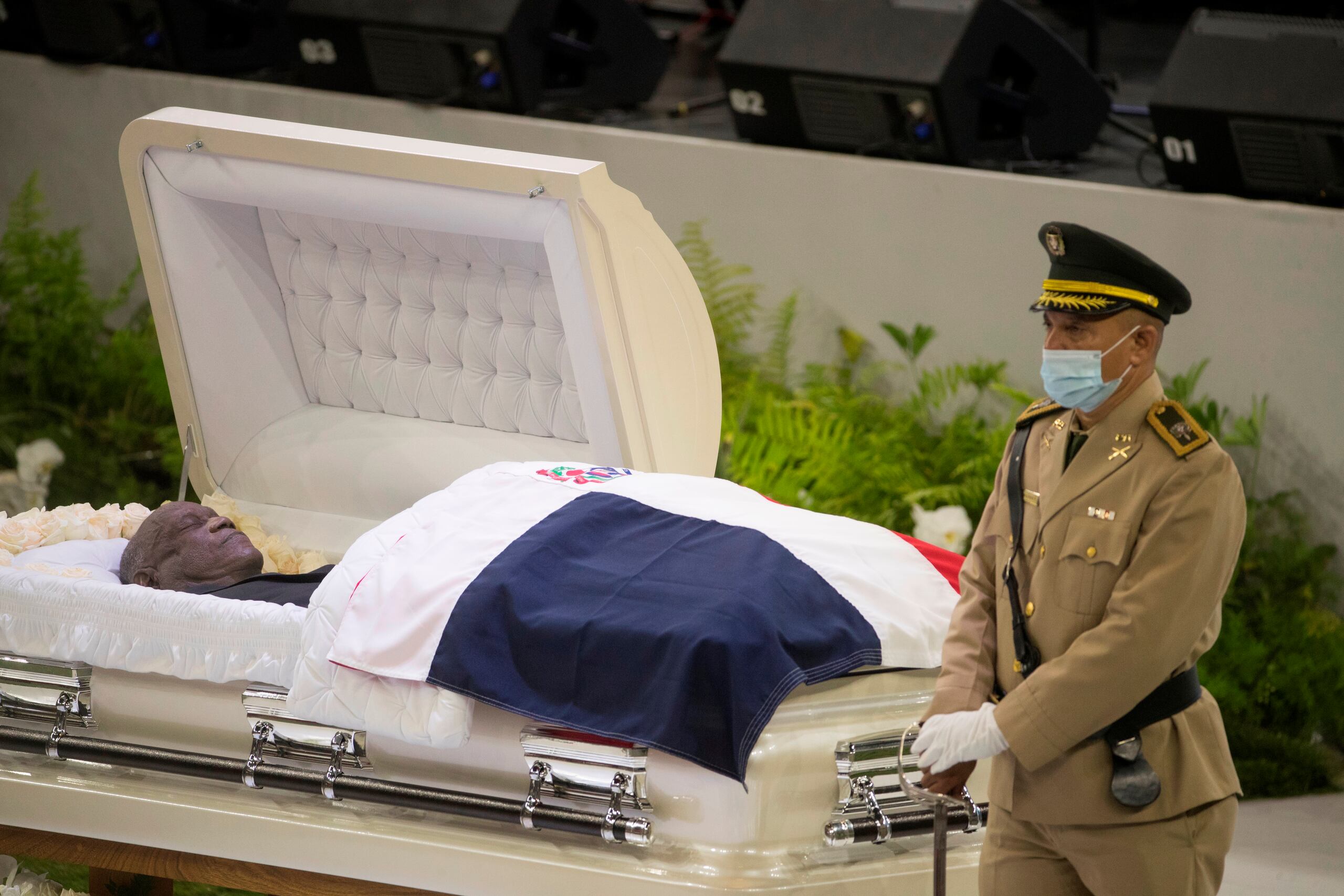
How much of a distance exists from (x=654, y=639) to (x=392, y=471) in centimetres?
141

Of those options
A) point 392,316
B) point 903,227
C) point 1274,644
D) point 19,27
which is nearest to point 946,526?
point 1274,644

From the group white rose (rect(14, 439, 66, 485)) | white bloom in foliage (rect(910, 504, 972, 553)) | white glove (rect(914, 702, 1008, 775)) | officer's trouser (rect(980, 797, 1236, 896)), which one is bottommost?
officer's trouser (rect(980, 797, 1236, 896))

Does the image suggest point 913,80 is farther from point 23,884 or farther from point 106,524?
point 23,884

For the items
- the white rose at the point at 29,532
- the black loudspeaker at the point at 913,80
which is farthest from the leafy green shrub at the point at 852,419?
the white rose at the point at 29,532

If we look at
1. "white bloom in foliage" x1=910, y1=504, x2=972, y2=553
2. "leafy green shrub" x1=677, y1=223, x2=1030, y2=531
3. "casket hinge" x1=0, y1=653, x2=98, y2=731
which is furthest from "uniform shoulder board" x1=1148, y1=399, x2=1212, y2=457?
"leafy green shrub" x1=677, y1=223, x2=1030, y2=531

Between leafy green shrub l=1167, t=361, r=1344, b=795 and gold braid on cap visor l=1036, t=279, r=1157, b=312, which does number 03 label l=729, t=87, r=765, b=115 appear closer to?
leafy green shrub l=1167, t=361, r=1344, b=795

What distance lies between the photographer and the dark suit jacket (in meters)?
2.89

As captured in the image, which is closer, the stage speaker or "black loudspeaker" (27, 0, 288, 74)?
"black loudspeaker" (27, 0, 288, 74)

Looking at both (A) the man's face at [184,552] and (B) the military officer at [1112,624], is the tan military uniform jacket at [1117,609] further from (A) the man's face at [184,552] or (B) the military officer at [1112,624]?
(A) the man's face at [184,552]

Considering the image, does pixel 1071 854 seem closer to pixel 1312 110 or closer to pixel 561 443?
pixel 561 443

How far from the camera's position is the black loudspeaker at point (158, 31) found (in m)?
5.90

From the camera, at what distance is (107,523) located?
3188mm

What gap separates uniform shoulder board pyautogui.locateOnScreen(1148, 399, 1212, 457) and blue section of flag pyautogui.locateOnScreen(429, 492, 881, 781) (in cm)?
68

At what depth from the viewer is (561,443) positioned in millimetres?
3309
